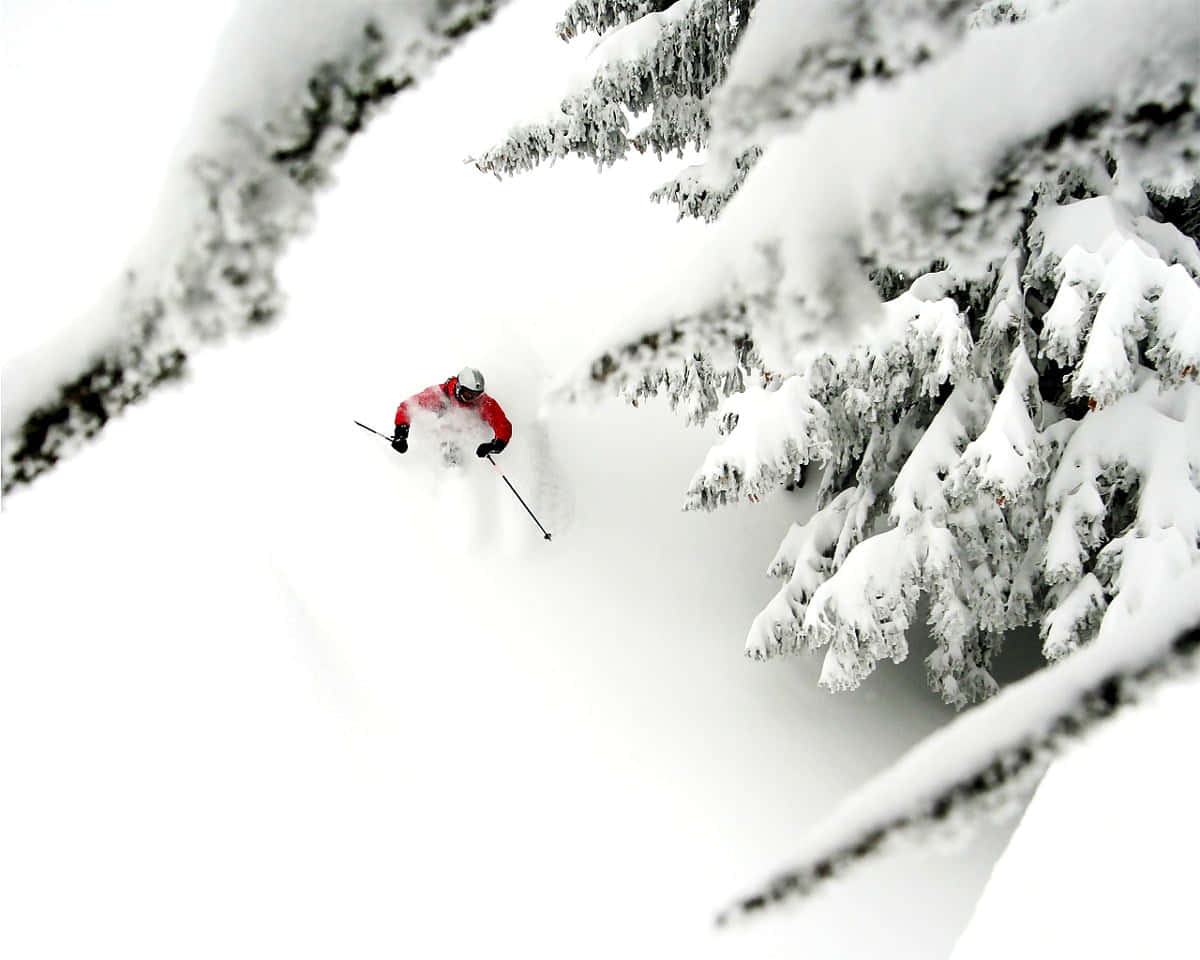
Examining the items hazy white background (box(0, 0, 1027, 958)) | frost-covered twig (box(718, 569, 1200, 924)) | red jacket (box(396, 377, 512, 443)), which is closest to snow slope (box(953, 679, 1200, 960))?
frost-covered twig (box(718, 569, 1200, 924))

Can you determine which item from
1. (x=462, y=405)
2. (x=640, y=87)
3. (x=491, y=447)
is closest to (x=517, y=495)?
(x=491, y=447)

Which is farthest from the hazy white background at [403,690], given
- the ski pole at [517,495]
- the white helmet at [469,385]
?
the white helmet at [469,385]

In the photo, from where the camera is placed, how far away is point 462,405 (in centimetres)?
831

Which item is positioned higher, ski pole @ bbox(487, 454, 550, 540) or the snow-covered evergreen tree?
ski pole @ bbox(487, 454, 550, 540)

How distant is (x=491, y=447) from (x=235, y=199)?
24.7ft

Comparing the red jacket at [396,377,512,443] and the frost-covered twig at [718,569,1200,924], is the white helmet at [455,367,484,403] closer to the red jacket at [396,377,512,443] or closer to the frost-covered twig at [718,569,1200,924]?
the red jacket at [396,377,512,443]

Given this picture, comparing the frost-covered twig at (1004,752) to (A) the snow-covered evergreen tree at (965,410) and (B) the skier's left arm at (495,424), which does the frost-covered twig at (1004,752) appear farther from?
(B) the skier's left arm at (495,424)

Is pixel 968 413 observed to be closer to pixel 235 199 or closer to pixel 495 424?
pixel 495 424

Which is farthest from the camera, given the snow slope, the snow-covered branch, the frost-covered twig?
the snow-covered branch

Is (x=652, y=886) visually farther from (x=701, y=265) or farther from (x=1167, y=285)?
(x=701, y=265)

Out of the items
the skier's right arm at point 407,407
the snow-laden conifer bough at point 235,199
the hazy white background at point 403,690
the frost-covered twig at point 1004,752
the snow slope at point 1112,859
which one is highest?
the skier's right arm at point 407,407

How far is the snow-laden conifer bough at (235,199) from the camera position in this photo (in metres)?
0.61

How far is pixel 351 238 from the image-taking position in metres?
12.5

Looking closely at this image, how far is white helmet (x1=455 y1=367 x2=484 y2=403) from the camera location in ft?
25.7
